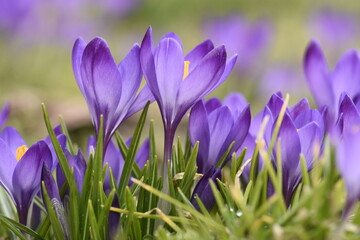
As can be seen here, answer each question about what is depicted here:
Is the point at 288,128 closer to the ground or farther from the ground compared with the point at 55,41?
farther from the ground

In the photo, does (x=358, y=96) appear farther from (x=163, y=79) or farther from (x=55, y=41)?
(x=55, y=41)

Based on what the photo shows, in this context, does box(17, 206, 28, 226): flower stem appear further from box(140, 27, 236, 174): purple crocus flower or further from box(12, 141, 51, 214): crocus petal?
box(140, 27, 236, 174): purple crocus flower

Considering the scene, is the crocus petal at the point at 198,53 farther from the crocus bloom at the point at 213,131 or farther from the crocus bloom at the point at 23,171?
the crocus bloom at the point at 23,171

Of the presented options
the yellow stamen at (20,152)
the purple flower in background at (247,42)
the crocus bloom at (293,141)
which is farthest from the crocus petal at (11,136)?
the purple flower in background at (247,42)

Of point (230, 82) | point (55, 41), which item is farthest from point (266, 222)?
point (55, 41)

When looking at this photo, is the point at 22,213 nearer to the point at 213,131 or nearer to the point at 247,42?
the point at 213,131

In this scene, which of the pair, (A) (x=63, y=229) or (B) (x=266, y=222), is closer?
(B) (x=266, y=222)

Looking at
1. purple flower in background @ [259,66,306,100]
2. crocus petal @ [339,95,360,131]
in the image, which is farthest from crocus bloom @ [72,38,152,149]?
purple flower in background @ [259,66,306,100]
